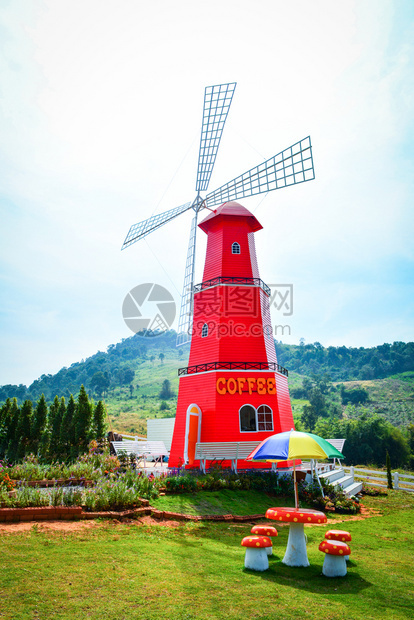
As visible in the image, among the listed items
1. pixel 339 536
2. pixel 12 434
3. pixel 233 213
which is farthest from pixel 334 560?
pixel 12 434

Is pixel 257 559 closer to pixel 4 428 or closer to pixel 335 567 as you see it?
pixel 335 567

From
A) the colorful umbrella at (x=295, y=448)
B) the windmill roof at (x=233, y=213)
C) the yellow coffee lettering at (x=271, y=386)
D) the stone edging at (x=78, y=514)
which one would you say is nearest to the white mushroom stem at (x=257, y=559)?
the colorful umbrella at (x=295, y=448)

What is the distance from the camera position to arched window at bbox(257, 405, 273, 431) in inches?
622

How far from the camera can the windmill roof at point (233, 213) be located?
62.0 feet

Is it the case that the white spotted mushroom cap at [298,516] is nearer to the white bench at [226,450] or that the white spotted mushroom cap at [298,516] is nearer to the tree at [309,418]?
the white bench at [226,450]

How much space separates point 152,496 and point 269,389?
7.22 m

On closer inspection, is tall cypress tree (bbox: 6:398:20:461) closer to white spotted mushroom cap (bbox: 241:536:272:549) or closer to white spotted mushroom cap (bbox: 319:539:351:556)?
white spotted mushroom cap (bbox: 241:536:272:549)

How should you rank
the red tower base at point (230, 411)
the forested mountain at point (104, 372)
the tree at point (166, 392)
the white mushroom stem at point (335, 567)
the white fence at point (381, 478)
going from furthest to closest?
the forested mountain at point (104, 372)
the tree at point (166, 392)
the white fence at point (381, 478)
the red tower base at point (230, 411)
the white mushroom stem at point (335, 567)

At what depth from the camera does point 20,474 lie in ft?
35.9

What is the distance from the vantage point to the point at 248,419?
52.5 ft

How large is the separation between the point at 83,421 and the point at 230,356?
9031 mm

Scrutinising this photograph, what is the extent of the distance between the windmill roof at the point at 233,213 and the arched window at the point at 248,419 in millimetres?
8608

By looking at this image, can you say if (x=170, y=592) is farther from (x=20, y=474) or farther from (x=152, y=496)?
(x=20, y=474)

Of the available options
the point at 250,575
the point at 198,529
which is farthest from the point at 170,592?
the point at 198,529
